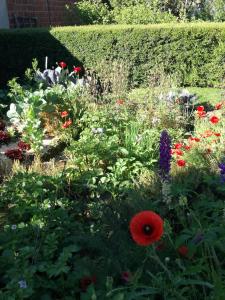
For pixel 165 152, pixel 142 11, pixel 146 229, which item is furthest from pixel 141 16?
pixel 146 229

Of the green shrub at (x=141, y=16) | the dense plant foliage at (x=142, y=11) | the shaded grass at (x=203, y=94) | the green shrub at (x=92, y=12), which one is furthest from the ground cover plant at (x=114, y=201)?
the green shrub at (x=92, y=12)

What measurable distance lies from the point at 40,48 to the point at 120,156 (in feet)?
22.3

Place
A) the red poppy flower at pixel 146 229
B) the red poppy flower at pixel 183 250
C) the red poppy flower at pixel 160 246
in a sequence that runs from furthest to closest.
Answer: the red poppy flower at pixel 160 246, the red poppy flower at pixel 183 250, the red poppy flower at pixel 146 229

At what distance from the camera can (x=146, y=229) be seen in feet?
5.89

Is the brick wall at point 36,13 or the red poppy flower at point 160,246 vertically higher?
the red poppy flower at point 160,246

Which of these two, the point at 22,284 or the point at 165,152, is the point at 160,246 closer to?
the point at 165,152

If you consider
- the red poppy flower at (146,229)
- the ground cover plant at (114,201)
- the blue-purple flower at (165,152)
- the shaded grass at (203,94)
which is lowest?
the shaded grass at (203,94)

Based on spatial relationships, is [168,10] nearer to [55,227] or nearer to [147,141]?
[147,141]

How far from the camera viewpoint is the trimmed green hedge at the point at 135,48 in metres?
10.2

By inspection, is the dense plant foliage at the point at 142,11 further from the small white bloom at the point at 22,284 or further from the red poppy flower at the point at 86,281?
the small white bloom at the point at 22,284

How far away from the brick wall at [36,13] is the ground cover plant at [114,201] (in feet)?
18.7

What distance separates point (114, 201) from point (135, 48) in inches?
308

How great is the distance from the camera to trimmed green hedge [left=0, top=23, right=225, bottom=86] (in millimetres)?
10188

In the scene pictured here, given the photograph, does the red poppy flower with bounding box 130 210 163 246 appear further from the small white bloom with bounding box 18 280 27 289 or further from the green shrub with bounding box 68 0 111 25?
the green shrub with bounding box 68 0 111 25
